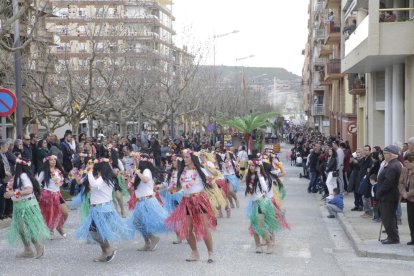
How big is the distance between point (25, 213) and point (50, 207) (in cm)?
155

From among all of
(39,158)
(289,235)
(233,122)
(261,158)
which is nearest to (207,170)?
(261,158)

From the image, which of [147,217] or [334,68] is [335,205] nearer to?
[147,217]

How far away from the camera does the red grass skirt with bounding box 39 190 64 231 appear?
12.1m

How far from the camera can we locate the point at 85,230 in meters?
10.3

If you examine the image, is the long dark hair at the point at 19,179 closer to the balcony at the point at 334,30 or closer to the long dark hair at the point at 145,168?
the long dark hair at the point at 145,168

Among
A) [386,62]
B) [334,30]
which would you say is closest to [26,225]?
[386,62]

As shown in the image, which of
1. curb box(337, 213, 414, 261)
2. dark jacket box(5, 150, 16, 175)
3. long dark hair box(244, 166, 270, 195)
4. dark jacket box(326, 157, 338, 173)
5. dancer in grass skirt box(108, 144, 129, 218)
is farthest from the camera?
dark jacket box(326, 157, 338, 173)

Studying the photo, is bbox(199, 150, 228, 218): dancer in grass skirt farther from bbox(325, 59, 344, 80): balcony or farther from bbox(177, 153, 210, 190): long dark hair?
bbox(325, 59, 344, 80): balcony

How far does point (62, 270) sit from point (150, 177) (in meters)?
2.43

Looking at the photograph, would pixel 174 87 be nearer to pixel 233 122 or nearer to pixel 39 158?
pixel 233 122

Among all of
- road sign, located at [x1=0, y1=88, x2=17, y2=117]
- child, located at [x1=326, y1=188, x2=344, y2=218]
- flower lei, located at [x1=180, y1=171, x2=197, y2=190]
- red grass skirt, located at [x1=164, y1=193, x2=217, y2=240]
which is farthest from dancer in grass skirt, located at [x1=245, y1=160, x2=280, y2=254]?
road sign, located at [x1=0, y1=88, x2=17, y2=117]

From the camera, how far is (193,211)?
A: 34.4ft

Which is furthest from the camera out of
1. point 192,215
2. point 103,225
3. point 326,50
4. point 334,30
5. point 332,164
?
point 326,50

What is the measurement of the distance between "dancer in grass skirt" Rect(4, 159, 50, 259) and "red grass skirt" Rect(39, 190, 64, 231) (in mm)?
1295
